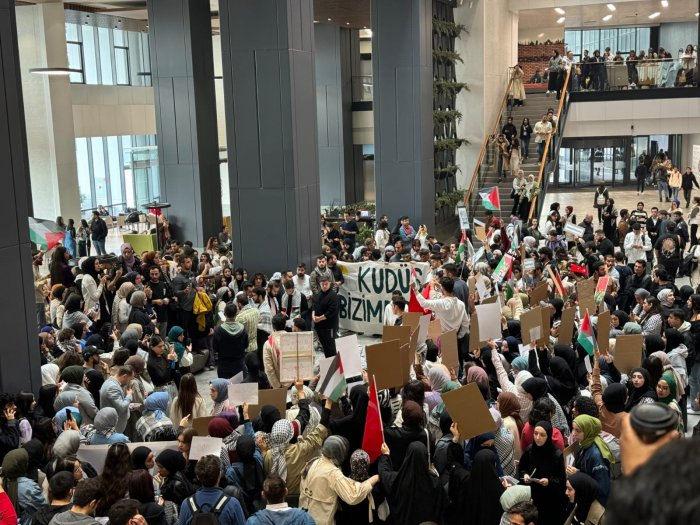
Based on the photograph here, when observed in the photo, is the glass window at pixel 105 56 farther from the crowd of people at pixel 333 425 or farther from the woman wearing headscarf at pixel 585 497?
the woman wearing headscarf at pixel 585 497

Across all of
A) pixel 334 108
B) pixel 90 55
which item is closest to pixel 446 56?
pixel 334 108

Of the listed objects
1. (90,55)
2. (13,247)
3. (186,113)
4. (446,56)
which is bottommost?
(13,247)

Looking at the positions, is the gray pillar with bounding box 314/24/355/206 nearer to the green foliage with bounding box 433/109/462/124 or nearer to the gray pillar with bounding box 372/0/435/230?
the green foliage with bounding box 433/109/462/124

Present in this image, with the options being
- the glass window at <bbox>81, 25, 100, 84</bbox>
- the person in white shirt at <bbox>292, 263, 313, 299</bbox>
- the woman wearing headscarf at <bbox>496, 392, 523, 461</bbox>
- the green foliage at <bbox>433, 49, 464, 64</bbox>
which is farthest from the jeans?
the woman wearing headscarf at <bbox>496, 392, 523, 461</bbox>

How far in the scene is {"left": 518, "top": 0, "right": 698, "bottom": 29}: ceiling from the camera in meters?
35.1

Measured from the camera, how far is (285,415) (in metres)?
7.29

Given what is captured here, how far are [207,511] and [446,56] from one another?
23774 millimetres

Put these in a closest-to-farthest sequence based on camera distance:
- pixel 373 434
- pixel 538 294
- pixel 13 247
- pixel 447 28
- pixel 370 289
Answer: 1. pixel 373 434
2. pixel 13 247
3. pixel 538 294
4. pixel 370 289
5. pixel 447 28

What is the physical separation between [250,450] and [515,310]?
5.91m

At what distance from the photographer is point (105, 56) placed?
36312mm

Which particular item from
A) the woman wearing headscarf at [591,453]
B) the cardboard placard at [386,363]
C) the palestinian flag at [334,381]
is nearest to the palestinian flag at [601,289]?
the cardboard placard at [386,363]

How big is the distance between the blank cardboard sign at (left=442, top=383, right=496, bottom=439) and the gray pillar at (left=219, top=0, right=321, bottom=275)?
9868mm

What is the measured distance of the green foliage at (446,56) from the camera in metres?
26.8

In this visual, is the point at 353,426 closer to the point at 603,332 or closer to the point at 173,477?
the point at 173,477
